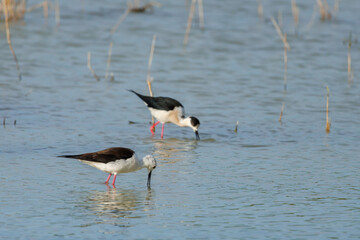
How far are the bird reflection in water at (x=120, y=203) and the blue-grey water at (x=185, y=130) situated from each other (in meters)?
0.02

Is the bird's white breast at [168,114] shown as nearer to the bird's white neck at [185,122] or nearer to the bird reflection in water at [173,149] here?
the bird's white neck at [185,122]

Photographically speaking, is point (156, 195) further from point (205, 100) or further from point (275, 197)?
point (205, 100)

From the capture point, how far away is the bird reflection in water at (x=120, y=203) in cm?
826

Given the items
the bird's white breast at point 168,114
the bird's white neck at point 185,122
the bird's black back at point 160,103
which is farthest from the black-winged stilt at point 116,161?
the bird's black back at point 160,103

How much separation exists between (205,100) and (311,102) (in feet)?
7.24

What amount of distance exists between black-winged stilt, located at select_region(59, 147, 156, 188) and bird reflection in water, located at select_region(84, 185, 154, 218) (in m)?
0.28

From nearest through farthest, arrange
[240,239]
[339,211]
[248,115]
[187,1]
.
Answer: [240,239] < [339,211] < [248,115] < [187,1]

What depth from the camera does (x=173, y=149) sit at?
11.8 meters

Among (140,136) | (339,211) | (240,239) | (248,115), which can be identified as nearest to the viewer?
(240,239)

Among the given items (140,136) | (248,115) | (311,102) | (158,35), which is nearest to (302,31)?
(158,35)

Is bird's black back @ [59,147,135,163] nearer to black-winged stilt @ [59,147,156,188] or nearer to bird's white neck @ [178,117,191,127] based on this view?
→ black-winged stilt @ [59,147,156,188]

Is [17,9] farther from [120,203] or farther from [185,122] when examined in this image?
[120,203]

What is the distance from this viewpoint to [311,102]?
15070mm

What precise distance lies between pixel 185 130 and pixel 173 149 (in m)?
1.86
